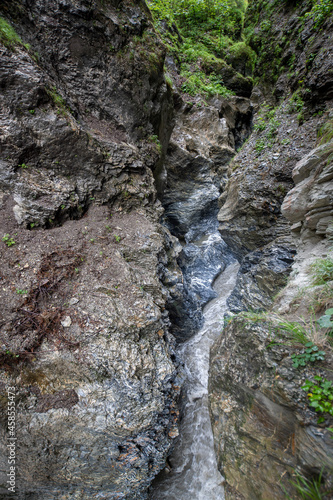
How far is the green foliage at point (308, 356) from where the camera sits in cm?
238

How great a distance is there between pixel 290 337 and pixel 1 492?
18.7ft

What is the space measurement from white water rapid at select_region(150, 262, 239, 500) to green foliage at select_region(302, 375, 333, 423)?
4.26 meters

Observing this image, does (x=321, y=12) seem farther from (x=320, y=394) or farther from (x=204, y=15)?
(x=204, y=15)

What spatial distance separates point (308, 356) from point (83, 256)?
4.59m

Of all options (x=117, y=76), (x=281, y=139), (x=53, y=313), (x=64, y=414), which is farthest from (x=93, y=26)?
(x=64, y=414)

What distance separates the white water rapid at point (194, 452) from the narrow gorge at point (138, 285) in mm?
34

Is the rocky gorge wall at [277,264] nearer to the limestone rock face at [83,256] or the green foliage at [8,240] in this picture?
the limestone rock face at [83,256]

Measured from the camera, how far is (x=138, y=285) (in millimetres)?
4742

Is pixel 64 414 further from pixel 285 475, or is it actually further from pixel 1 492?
pixel 285 475

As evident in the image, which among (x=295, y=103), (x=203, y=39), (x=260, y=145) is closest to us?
(x=295, y=103)

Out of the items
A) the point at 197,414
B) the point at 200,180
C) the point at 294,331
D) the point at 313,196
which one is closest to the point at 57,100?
the point at 313,196

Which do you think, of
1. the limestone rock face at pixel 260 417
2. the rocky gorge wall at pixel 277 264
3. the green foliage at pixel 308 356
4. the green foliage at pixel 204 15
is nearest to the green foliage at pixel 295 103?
the rocky gorge wall at pixel 277 264

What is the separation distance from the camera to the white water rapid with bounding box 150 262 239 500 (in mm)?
4520

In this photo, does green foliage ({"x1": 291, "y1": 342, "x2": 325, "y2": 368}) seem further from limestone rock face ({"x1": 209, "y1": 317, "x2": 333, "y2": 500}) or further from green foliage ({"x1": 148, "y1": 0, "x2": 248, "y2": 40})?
green foliage ({"x1": 148, "y1": 0, "x2": 248, "y2": 40})
